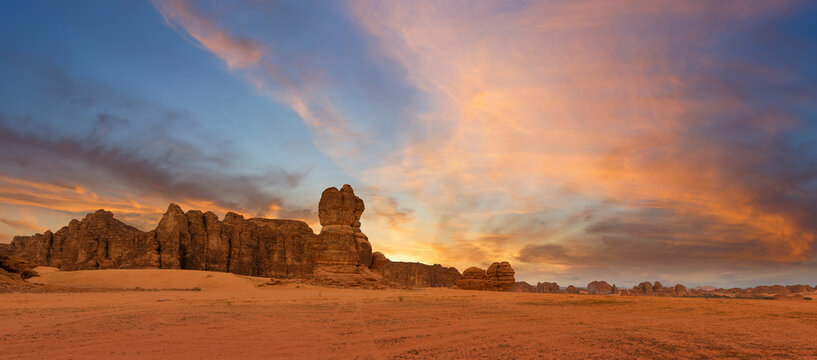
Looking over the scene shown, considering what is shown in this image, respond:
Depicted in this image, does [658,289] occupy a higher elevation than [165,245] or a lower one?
lower

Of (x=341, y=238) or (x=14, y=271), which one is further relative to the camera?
(x=341, y=238)

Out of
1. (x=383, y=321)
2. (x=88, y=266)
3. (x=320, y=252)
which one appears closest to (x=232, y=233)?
(x=88, y=266)

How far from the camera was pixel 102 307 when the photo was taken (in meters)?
11.5

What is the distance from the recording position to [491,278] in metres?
46.9

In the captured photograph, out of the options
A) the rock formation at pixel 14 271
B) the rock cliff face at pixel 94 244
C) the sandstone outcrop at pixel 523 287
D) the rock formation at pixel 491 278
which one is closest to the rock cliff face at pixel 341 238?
the rock formation at pixel 14 271

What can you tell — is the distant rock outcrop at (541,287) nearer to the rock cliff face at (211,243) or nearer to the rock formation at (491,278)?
the rock formation at (491,278)

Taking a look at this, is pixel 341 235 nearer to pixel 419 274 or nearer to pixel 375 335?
pixel 375 335

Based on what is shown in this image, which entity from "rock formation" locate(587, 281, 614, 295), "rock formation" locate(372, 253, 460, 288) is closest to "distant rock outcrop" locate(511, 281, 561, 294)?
"rock formation" locate(587, 281, 614, 295)

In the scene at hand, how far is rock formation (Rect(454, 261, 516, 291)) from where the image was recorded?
4588 centimetres

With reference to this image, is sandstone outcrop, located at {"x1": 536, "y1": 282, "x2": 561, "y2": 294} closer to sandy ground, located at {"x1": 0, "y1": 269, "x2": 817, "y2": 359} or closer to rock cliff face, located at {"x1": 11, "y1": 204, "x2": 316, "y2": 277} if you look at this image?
rock cliff face, located at {"x1": 11, "y1": 204, "x2": 316, "y2": 277}

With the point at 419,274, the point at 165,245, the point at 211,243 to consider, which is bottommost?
the point at 419,274

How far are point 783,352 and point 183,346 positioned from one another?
1056 centimetres

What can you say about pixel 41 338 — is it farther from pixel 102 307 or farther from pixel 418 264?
pixel 418 264

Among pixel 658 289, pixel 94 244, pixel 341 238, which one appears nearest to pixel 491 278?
pixel 341 238
